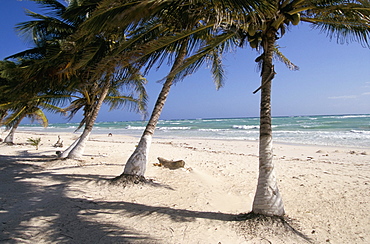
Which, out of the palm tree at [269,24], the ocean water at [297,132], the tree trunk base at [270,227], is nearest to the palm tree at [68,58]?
the palm tree at [269,24]

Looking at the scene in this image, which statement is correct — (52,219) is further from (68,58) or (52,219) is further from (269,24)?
(269,24)

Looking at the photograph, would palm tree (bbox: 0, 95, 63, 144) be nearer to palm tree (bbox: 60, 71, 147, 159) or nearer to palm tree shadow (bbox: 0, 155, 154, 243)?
palm tree (bbox: 60, 71, 147, 159)

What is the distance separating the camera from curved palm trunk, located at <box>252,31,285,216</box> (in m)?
3.21

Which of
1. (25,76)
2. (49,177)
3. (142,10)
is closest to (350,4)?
(142,10)

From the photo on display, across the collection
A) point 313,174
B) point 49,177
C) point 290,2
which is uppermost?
point 290,2

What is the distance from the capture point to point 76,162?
7.25 meters

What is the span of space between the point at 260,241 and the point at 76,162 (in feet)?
20.8

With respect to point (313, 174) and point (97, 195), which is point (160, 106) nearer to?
point (97, 195)

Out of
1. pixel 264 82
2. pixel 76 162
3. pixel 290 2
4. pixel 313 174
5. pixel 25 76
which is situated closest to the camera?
pixel 290 2

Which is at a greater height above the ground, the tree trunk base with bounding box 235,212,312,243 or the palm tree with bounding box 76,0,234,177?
the palm tree with bounding box 76,0,234,177

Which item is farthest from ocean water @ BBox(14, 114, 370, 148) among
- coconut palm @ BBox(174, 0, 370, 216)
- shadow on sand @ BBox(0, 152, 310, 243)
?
shadow on sand @ BBox(0, 152, 310, 243)

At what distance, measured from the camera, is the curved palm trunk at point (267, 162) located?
126 inches

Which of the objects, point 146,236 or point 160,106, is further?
point 160,106

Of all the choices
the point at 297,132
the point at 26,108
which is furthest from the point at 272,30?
the point at 297,132
